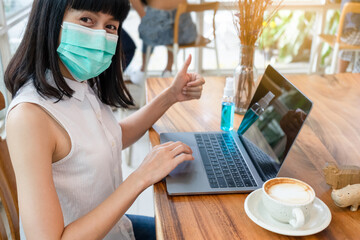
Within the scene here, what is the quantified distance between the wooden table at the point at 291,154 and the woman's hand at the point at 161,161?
0.16 ft

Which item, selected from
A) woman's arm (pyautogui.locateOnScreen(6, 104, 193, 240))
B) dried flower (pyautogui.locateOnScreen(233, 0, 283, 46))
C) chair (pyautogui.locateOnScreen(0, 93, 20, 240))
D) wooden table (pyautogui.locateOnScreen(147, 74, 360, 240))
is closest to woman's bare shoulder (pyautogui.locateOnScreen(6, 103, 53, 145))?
woman's arm (pyautogui.locateOnScreen(6, 104, 193, 240))

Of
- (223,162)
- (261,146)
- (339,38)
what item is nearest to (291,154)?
(261,146)

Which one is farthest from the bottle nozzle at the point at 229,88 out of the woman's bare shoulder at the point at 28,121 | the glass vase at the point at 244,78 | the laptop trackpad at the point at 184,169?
the woman's bare shoulder at the point at 28,121

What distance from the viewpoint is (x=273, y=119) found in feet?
3.63

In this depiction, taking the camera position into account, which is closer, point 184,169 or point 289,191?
point 289,191

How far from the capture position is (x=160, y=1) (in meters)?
3.19

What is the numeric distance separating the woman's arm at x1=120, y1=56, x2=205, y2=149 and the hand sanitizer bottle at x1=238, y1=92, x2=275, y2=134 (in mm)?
224

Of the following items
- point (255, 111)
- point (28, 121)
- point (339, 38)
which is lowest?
point (339, 38)

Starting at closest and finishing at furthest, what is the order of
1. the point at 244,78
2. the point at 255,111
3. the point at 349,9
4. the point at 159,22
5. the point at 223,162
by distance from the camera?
the point at 223,162 < the point at 255,111 < the point at 244,78 < the point at 349,9 < the point at 159,22

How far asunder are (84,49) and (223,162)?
48 cm

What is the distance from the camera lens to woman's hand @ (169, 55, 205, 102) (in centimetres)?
140

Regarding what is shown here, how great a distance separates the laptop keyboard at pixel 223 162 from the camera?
1002 mm

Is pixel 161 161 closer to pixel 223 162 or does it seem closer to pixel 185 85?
pixel 223 162

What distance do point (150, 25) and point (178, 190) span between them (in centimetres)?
248
